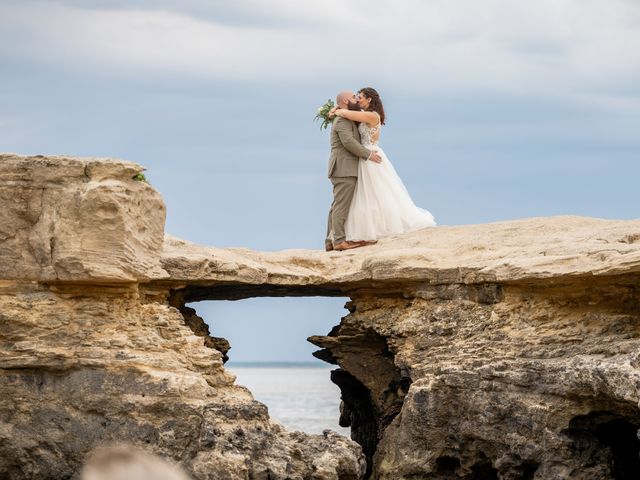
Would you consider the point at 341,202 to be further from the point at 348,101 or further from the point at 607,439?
the point at 607,439

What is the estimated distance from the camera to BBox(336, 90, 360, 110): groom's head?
1980 cm

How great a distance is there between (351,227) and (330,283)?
70.9 inches

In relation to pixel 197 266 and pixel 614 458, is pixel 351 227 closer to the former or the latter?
pixel 197 266

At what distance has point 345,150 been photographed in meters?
19.7

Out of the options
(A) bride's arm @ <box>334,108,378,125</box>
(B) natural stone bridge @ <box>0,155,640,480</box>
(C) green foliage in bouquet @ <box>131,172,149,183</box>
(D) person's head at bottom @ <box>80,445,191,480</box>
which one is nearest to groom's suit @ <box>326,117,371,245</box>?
(A) bride's arm @ <box>334,108,378,125</box>

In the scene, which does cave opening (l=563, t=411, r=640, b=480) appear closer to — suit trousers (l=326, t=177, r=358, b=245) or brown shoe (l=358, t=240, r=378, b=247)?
brown shoe (l=358, t=240, r=378, b=247)

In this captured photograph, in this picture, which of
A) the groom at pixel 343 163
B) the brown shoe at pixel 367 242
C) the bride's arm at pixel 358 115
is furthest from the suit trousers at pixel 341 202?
the bride's arm at pixel 358 115

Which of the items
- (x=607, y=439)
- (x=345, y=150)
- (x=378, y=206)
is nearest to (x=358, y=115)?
(x=345, y=150)

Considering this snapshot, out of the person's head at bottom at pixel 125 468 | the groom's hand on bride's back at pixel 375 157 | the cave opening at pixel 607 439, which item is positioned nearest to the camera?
the person's head at bottom at pixel 125 468

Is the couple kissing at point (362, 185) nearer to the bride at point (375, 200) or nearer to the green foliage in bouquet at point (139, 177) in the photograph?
the bride at point (375, 200)

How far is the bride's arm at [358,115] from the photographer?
19453 millimetres

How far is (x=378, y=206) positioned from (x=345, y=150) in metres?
1.10

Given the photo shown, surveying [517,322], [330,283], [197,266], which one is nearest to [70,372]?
[197,266]

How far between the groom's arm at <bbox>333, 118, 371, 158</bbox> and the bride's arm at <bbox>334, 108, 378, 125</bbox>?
141 mm
